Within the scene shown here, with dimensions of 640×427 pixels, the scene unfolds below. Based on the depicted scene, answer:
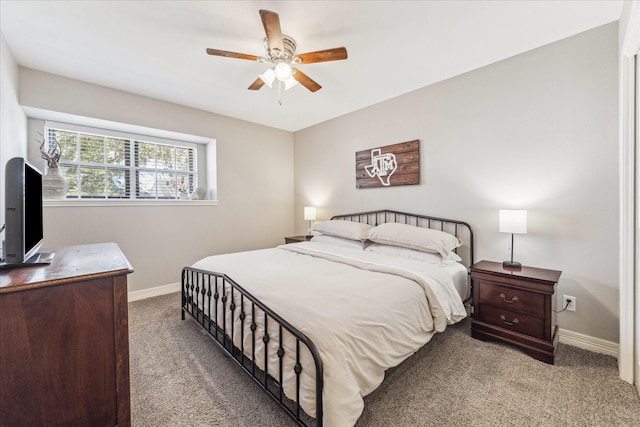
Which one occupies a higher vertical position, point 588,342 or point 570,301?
point 570,301

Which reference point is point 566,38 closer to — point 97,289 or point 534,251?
point 534,251

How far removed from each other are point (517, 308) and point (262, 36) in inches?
119

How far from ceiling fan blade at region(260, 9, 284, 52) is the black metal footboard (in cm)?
173

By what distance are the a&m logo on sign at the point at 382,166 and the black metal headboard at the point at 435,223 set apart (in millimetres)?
438

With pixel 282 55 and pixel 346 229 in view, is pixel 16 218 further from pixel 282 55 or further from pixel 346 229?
pixel 346 229

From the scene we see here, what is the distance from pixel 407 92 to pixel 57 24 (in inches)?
133

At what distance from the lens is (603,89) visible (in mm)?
2133

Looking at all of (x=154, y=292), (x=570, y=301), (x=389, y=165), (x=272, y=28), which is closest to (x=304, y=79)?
(x=272, y=28)

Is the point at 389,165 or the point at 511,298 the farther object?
the point at 389,165

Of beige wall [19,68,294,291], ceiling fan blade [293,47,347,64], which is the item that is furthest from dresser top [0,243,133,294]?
beige wall [19,68,294,291]

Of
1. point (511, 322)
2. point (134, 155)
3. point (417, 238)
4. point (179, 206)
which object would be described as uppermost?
point (134, 155)

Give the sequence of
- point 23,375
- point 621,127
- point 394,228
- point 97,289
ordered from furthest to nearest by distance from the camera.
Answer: point 394,228, point 621,127, point 97,289, point 23,375

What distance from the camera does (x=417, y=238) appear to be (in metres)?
2.74

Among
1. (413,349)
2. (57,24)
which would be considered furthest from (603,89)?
(57,24)
